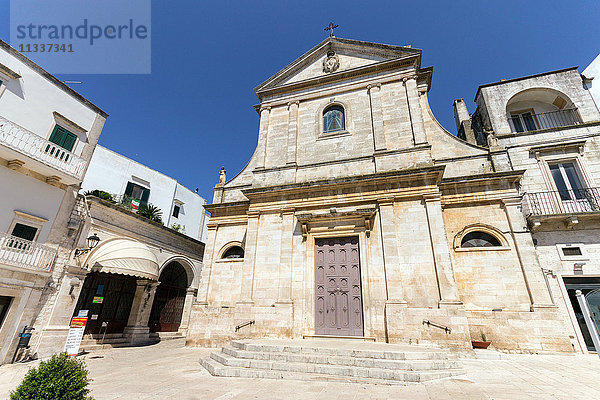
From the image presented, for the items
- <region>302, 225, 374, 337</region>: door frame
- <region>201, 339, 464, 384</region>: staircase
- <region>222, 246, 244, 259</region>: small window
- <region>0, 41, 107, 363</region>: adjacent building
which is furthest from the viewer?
<region>222, 246, 244, 259</region>: small window

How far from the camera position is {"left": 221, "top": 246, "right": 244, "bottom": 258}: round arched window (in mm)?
14487

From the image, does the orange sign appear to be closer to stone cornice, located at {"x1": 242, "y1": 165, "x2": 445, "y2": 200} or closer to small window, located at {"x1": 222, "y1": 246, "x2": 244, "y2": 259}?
small window, located at {"x1": 222, "y1": 246, "x2": 244, "y2": 259}

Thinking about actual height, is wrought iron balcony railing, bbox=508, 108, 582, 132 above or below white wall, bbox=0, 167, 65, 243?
above

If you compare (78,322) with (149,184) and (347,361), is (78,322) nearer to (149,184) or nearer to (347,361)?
(347,361)

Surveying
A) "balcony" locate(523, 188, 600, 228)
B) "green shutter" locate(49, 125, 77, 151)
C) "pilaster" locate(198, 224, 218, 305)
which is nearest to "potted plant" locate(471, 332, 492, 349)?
"balcony" locate(523, 188, 600, 228)

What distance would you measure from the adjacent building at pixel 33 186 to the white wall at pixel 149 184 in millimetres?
8316

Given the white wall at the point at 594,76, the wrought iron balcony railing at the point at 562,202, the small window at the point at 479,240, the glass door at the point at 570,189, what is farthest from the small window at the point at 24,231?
the white wall at the point at 594,76

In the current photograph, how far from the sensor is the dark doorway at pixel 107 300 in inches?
538

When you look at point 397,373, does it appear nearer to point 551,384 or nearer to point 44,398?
point 551,384

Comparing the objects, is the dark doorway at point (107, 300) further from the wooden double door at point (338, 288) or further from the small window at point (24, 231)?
the wooden double door at point (338, 288)

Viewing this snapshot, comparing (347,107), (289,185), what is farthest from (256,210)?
(347,107)

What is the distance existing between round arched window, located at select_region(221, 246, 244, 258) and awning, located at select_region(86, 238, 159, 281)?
147 inches

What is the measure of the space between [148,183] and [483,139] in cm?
2405

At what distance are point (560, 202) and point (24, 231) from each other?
21.3 meters
